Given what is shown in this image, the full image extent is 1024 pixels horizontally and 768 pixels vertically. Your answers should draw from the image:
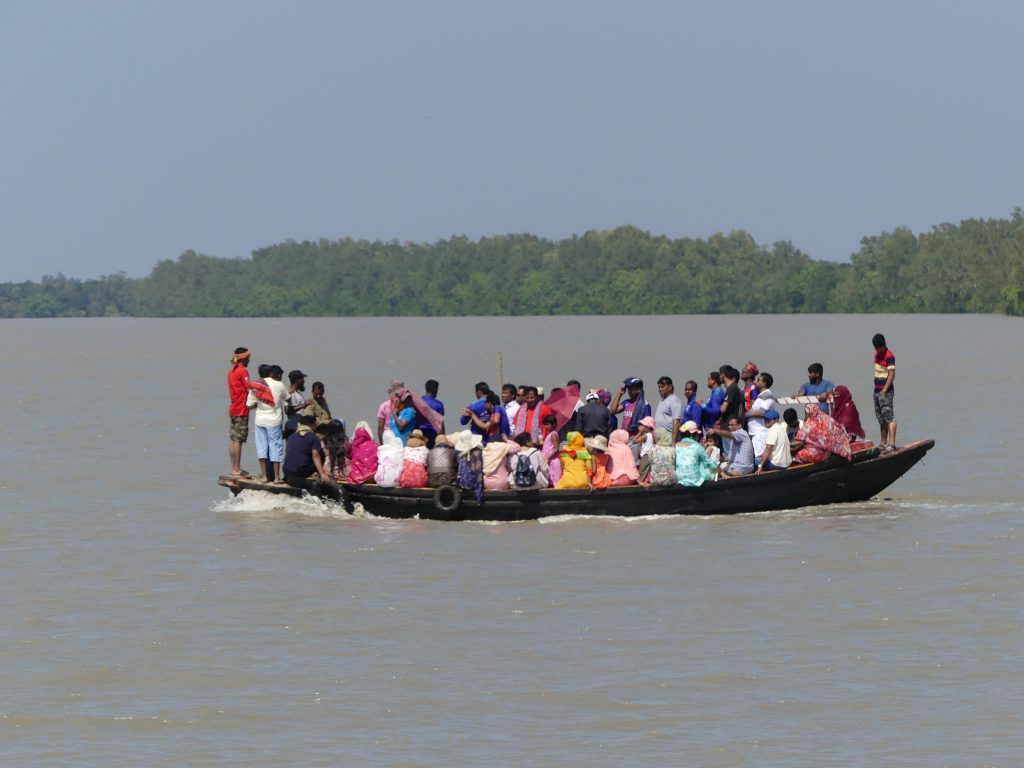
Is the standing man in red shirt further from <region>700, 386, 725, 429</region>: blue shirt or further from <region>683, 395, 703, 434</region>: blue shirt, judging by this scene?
<region>700, 386, 725, 429</region>: blue shirt

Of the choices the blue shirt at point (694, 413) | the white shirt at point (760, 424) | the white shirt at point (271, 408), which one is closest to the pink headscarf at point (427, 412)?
the white shirt at point (271, 408)

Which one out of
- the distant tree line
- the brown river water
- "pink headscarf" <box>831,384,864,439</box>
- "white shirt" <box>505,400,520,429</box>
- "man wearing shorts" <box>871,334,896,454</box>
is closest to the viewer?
the brown river water

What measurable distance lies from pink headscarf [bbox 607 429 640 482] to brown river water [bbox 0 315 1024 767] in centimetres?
56

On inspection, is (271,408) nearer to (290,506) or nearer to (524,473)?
(290,506)

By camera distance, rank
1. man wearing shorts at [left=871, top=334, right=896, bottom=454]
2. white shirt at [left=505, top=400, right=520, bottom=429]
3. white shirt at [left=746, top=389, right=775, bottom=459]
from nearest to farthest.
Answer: white shirt at [left=746, top=389, right=775, bottom=459] < white shirt at [left=505, top=400, right=520, bottom=429] < man wearing shorts at [left=871, top=334, right=896, bottom=454]

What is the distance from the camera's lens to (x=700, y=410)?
2100cm

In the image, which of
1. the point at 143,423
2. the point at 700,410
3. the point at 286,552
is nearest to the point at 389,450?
the point at 286,552

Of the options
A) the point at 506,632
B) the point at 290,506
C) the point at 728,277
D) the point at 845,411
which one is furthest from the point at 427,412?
the point at 728,277

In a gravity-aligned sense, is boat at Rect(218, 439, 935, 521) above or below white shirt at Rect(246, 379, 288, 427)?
below

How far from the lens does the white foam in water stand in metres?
21.2

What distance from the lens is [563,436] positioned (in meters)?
21.8

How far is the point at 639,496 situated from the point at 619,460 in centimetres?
47

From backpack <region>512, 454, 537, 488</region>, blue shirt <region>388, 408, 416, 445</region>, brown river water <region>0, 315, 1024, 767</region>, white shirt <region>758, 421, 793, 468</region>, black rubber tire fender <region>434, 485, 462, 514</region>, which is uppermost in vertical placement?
blue shirt <region>388, 408, 416, 445</region>

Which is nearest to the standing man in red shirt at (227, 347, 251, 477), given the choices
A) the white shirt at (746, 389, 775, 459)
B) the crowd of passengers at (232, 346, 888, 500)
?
the crowd of passengers at (232, 346, 888, 500)
